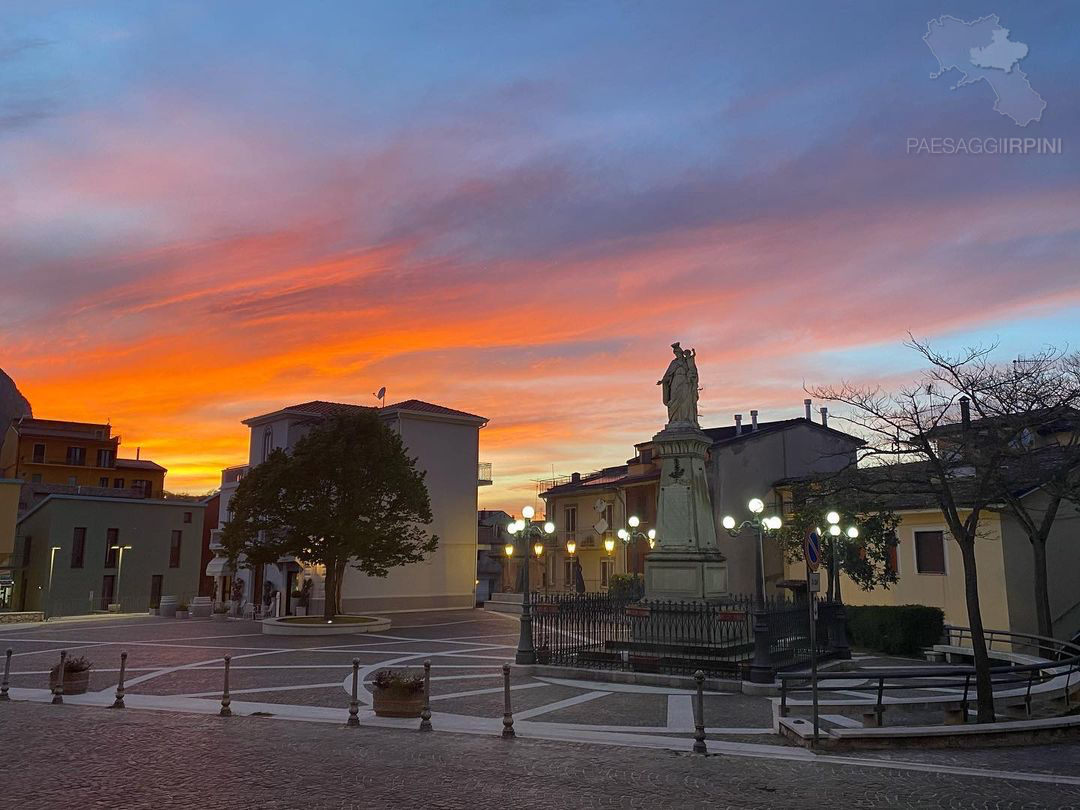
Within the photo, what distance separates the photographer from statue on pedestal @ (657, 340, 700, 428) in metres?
21.8

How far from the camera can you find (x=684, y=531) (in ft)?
67.5

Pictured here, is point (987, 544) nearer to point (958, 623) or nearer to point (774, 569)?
point (958, 623)

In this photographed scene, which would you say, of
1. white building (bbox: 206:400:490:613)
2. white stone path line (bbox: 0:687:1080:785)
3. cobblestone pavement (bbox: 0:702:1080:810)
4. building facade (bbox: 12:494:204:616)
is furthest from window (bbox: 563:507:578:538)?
cobblestone pavement (bbox: 0:702:1080:810)

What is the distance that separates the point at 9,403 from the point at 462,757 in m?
99.0

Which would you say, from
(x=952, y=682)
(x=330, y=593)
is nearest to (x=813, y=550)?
(x=952, y=682)

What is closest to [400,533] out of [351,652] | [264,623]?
[264,623]

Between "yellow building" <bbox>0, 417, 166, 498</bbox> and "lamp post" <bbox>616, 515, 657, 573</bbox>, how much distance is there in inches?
1952

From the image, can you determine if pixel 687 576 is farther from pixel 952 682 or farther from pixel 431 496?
pixel 431 496

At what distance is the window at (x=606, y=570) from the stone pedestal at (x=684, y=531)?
28507 millimetres

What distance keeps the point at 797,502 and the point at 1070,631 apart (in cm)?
956

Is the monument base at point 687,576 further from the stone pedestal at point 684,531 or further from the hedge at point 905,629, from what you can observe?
the hedge at point 905,629

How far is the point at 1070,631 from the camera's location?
2648cm

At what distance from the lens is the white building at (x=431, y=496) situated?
41.6 m

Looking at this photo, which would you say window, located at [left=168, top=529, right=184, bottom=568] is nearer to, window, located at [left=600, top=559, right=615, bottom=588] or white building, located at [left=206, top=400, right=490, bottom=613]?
white building, located at [left=206, top=400, right=490, bottom=613]
